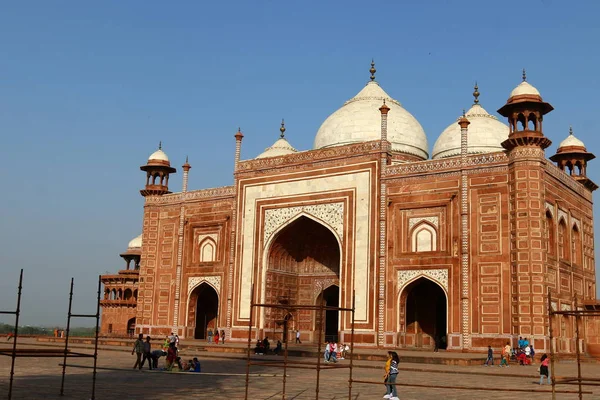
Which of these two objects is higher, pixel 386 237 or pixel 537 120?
pixel 537 120

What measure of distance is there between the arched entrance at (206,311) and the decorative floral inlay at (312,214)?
16.4 ft

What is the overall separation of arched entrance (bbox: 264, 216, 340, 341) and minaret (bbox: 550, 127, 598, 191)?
362 inches

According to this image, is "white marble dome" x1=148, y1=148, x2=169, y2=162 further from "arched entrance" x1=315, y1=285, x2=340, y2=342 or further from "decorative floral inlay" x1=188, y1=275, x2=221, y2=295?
"arched entrance" x1=315, y1=285, x2=340, y2=342

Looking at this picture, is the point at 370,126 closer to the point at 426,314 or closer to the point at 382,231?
the point at 382,231

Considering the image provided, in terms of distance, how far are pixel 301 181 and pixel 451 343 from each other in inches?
328

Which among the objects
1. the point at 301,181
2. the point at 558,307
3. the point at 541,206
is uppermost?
the point at 301,181

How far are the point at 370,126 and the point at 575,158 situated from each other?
8.01 metres

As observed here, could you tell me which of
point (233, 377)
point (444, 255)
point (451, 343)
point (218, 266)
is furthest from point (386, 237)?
point (233, 377)

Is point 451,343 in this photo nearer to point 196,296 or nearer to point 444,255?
point 444,255

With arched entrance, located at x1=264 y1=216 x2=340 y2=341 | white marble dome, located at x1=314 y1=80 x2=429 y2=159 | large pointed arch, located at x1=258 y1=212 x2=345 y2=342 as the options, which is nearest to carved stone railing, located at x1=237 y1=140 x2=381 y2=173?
large pointed arch, located at x1=258 y1=212 x2=345 y2=342

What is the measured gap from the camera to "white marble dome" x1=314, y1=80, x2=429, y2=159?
92.6 feet

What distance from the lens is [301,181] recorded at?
2614 centimetres

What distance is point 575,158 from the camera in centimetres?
2594

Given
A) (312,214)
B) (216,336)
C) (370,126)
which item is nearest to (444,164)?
(312,214)
